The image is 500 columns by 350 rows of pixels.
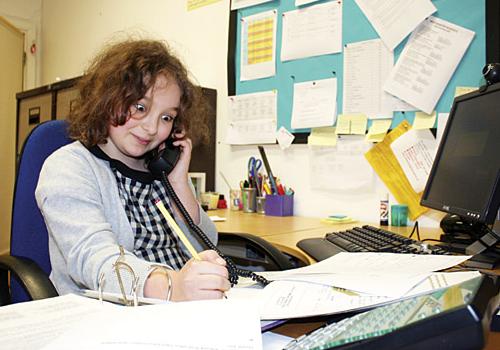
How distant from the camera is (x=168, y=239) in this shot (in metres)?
1.15

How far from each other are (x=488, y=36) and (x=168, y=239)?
1108mm

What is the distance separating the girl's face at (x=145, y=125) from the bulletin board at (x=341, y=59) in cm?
79

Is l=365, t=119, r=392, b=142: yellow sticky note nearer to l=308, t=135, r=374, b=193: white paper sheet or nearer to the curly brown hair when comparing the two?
l=308, t=135, r=374, b=193: white paper sheet

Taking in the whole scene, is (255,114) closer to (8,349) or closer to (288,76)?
(288,76)

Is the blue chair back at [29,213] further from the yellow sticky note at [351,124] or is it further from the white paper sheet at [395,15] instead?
the white paper sheet at [395,15]

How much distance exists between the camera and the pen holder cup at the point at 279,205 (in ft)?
5.95

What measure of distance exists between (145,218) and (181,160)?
0.21 m

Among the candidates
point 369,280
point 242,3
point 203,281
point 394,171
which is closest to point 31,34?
point 242,3

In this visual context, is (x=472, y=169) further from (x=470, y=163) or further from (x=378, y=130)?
(x=378, y=130)

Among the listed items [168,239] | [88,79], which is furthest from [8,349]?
[88,79]

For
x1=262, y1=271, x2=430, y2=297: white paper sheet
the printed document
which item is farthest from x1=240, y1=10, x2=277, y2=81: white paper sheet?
x1=262, y1=271, x2=430, y2=297: white paper sheet

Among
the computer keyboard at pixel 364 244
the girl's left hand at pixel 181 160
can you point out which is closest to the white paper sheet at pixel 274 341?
the computer keyboard at pixel 364 244

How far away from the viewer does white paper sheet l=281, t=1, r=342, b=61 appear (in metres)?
1.73

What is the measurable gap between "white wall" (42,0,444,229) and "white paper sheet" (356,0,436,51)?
500 millimetres
